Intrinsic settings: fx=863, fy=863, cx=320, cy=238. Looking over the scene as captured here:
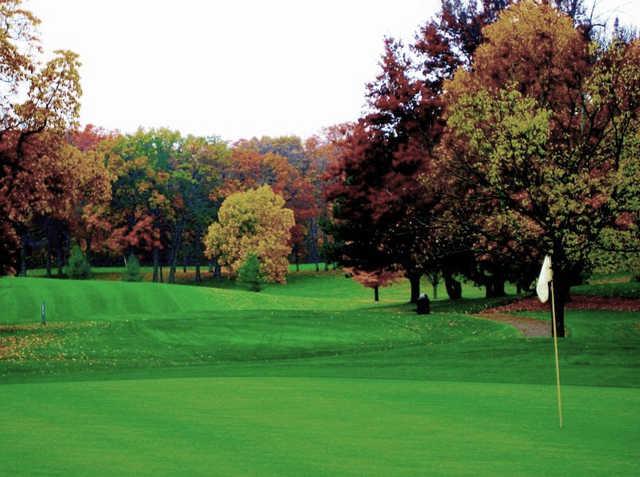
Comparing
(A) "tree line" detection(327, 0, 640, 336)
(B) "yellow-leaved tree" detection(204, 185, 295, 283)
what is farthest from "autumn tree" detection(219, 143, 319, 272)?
(A) "tree line" detection(327, 0, 640, 336)

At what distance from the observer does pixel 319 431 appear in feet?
30.9

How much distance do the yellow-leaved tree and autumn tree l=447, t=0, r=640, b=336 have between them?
45.9 m

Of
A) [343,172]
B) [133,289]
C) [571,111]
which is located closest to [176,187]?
[133,289]

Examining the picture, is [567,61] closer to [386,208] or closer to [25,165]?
[386,208]

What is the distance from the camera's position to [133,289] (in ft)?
160

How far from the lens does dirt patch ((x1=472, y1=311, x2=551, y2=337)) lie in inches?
1194

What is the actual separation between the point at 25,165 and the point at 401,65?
19.9m

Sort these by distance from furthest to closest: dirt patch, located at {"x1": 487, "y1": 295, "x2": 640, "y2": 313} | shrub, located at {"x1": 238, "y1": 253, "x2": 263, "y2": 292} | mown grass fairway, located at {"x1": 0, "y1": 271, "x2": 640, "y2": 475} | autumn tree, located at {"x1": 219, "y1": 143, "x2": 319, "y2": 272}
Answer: autumn tree, located at {"x1": 219, "y1": 143, "x2": 319, "y2": 272}, shrub, located at {"x1": 238, "y1": 253, "x2": 263, "y2": 292}, dirt patch, located at {"x1": 487, "y1": 295, "x2": 640, "y2": 313}, mown grass fairway, located at {"x1": 0, "y1": 271, "x2": 640, "y2": 475}

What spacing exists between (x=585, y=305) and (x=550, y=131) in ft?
39.8

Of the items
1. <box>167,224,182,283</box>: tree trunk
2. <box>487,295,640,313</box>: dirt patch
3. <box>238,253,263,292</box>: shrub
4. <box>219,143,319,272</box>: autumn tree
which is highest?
<box>219,143,319,272</box>: autumn tree

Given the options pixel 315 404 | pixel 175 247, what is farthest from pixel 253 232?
pixel 315 404

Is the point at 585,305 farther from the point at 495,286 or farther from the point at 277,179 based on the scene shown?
the point at 277,179

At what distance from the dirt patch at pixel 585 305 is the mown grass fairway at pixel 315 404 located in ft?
16.5

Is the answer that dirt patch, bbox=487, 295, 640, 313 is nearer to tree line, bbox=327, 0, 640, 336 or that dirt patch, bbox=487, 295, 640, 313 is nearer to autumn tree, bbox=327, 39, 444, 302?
tree line, bbox=327, 0, 640, 336
